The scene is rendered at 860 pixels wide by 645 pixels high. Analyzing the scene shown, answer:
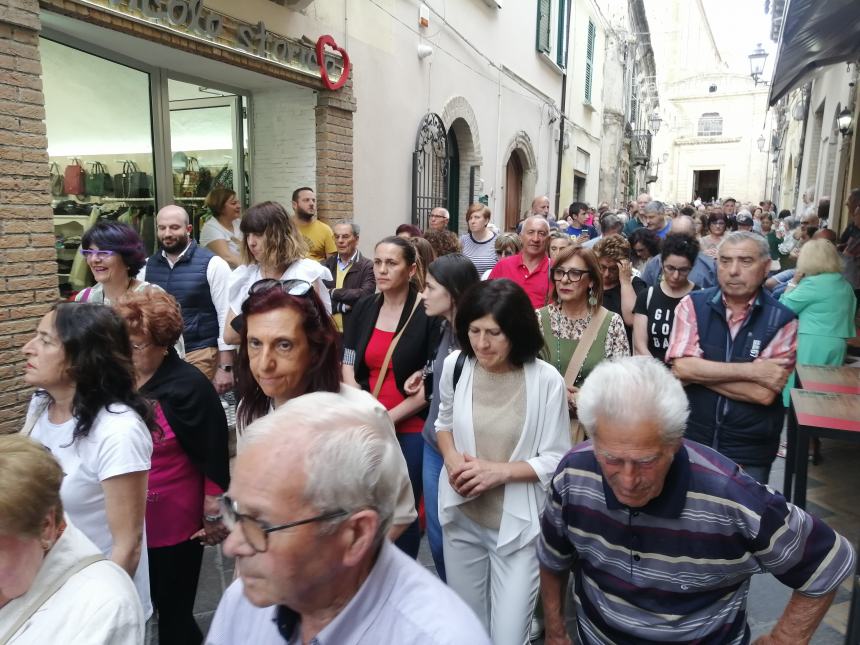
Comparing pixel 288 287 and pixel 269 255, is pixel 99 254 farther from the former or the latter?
pixel 288 287

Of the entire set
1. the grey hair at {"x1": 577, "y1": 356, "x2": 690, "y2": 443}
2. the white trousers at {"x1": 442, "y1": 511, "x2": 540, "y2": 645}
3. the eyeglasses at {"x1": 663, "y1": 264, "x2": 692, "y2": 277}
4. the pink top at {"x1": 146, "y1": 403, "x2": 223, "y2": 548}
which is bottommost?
the white trousers at {"x1": 442, "y1": 511, "x2": 540, "y2": 645}

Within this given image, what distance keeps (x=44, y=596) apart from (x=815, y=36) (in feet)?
27.9

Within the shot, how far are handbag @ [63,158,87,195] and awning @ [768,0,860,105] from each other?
6.04 meters

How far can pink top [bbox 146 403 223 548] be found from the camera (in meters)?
2.42

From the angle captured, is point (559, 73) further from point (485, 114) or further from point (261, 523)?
point (261, 523)

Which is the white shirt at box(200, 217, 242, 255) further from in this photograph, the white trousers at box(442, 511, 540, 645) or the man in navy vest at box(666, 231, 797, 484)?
the man in navy vest at box(666, 231, 797, 484)

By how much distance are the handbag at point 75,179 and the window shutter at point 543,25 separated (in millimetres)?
10755

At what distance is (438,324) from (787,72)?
8.93 meters

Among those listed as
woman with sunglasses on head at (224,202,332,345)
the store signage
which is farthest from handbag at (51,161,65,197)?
woman with sunglasses on head at (224,202,332,345)

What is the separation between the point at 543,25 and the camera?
13.9 m

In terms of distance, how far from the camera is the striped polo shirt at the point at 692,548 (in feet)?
5.55

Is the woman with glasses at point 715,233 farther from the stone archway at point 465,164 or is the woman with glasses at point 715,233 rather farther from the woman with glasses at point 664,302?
the woman with glasses at point 664,302

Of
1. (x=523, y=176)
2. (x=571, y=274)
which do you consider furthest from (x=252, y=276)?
(x=523, y=176)

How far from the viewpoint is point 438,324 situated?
329cm
